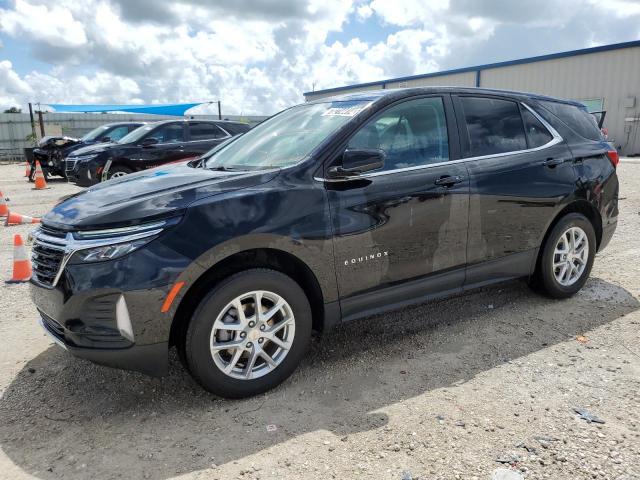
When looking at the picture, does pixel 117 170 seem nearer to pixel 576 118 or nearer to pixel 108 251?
pixel 108 251

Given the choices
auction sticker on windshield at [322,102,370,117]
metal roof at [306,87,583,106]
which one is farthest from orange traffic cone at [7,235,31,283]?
auction sticker on windshield at [322,102,370,117]

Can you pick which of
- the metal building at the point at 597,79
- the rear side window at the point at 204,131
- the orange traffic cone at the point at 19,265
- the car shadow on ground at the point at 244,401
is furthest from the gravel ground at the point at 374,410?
the metal building at the point at 597,79

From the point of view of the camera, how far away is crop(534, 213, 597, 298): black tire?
428cm

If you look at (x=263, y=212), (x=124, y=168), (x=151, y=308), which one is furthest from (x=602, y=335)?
(x=124, y=168)

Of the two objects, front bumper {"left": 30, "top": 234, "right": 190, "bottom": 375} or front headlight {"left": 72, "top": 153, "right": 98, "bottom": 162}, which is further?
front headlight {"left": 72, "top": 153, "right": 98, "bottom": 162}

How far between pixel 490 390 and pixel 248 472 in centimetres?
153

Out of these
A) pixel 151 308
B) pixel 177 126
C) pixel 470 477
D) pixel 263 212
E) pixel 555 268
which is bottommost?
pixel 470 477

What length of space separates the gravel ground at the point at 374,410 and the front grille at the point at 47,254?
79 cm

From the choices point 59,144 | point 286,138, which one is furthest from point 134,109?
point 286,138

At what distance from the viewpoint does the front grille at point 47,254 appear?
2.71 m

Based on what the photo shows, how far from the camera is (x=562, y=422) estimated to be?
273 cm

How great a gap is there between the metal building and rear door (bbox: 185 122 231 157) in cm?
1372

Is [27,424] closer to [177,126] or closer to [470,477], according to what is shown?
[470,477]

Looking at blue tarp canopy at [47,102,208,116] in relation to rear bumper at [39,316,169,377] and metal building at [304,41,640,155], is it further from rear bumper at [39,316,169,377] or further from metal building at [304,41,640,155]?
rear bumper at [39,316,169,377]
